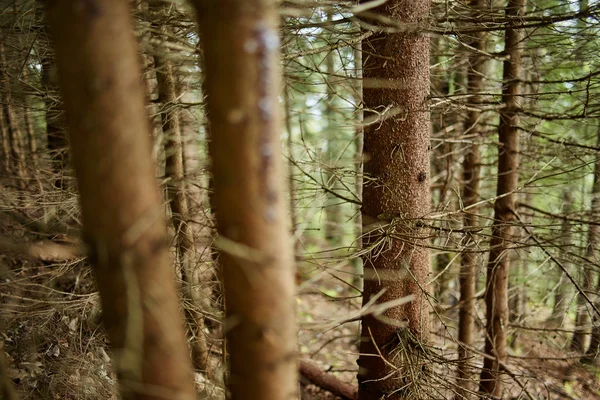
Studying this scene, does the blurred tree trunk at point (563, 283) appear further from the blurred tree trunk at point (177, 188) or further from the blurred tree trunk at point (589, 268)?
the blurred tree trunk at point (177, 188)

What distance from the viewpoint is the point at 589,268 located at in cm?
427

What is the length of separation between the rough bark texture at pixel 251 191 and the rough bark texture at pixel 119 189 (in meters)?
0.28

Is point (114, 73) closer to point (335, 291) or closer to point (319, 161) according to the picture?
point (319, 161)

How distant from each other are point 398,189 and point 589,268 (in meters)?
2.48

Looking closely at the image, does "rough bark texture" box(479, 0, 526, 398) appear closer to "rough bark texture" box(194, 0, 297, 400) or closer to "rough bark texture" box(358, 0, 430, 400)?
"rough bark texture" box(358, 0, 430, 400)

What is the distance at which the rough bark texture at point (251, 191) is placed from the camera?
1.60 metres

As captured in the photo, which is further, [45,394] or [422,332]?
[45,394]

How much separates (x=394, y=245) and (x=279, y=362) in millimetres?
2184

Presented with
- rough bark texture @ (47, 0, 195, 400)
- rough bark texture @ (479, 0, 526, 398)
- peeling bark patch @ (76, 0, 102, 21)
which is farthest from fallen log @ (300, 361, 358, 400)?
peeling bark patch @ (76, 0, 102, 21)

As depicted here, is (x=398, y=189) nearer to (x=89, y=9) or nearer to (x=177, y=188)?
(x=89, y=9)

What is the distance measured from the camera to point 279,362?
1758 millimetres

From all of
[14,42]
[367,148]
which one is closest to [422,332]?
[367,148]

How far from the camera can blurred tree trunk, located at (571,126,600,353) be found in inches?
176

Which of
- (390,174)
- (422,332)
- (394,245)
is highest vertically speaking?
(390,174)
